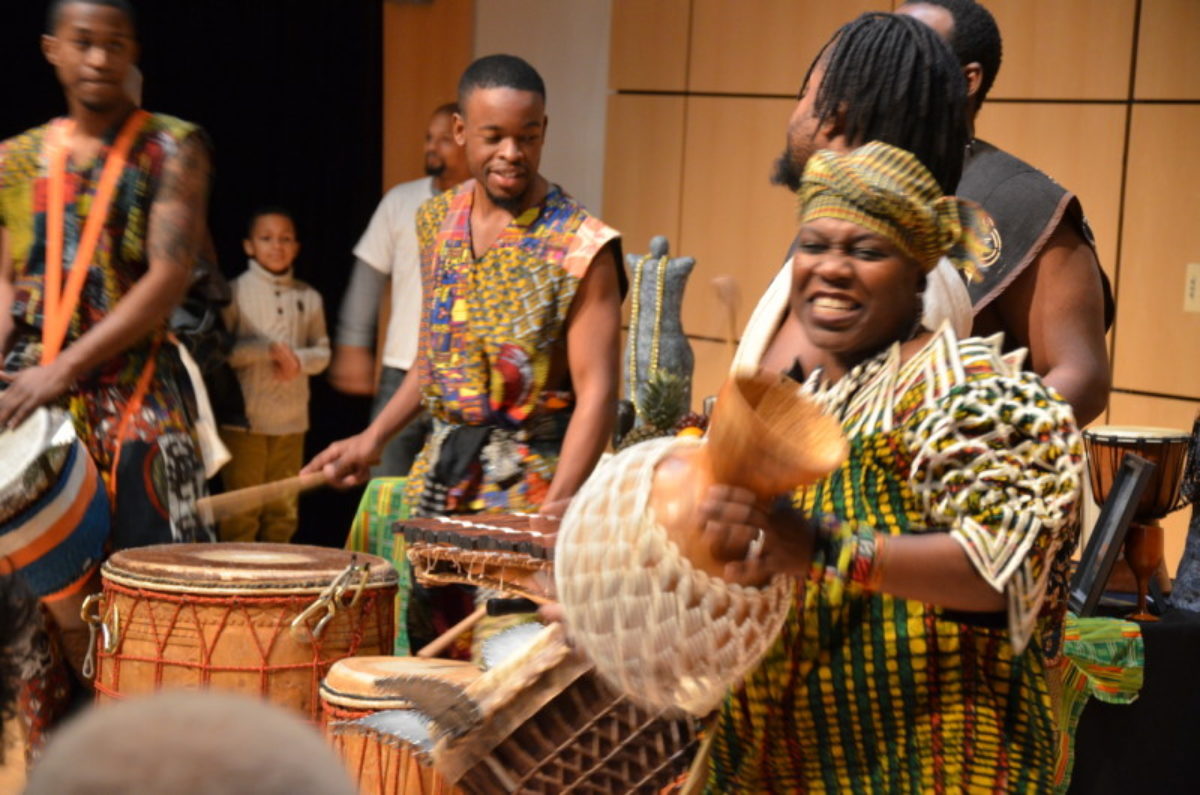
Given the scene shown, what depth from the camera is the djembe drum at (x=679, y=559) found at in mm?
1643

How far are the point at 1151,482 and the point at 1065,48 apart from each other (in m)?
2.89

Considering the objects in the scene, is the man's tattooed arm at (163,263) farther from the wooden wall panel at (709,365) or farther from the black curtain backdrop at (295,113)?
the wooden wall panel at (709,365)

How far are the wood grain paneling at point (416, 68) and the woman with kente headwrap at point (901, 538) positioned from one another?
6.65 metres

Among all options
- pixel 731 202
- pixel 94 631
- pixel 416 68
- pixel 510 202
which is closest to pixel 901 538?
pixel 510 202

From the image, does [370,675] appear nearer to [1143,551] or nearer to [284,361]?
[1143,551]

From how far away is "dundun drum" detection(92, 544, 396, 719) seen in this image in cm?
359

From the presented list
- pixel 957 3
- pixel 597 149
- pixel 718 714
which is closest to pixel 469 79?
pixel 957 3

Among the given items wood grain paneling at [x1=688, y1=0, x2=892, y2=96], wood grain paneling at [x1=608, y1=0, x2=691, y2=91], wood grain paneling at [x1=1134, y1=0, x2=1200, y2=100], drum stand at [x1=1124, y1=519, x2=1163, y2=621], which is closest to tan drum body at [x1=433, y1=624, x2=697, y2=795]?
drum stand at [x1=1124, y1=519, x2=1163, y2=621]

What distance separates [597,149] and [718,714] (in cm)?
676

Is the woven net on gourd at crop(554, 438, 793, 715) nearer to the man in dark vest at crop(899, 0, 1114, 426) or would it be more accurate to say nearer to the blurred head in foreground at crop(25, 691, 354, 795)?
the blurred head in foreground at crop(25, 691, 354, 795)

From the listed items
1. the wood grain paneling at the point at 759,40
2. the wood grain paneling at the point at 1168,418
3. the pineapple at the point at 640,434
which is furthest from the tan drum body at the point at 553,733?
the wood grain paneling at the point at 759,40

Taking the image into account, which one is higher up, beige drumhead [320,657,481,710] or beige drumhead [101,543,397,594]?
beige drumhead [101,543,397,594]

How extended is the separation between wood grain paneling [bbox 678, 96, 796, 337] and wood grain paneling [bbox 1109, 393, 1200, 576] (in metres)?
1.76

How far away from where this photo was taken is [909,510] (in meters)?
1.83
